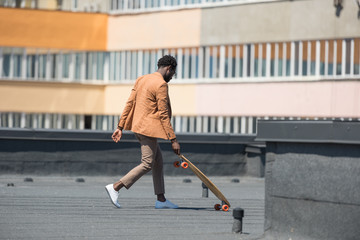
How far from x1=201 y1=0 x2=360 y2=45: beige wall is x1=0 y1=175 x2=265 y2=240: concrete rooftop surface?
24778 mm

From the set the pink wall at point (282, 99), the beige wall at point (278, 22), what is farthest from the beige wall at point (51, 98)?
the beige wall at point (278, 22)

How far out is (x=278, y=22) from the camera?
44.8 metres

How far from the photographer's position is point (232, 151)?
71.1ft

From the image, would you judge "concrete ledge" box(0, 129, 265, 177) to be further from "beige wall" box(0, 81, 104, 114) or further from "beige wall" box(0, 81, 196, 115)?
"beige wall" box(0, 81, 104, 114)

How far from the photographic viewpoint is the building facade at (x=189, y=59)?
43.2m

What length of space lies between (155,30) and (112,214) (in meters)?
37.8

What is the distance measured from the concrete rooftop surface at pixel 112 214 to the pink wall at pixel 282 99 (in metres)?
24.0

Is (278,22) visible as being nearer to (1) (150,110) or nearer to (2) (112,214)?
(1) (150,110)

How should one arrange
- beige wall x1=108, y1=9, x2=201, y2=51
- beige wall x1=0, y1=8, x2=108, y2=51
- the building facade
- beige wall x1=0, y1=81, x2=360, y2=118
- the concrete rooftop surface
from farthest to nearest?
beige wall x1=0, y1=8, x2=108, y2=51, beige wall x1=108, y1=9, x2=201, y2=51, the building facade, beige wall x1=0, y1=81, x2=360, y2=118, the concrete rooftop surface

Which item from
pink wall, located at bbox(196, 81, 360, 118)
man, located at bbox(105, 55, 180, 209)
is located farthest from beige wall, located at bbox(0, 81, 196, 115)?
man, located at bbox(105, 55, 180, 209)

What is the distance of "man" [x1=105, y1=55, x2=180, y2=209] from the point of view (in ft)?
43.3

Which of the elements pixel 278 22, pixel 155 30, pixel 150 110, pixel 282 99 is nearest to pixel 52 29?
pixel 155 30

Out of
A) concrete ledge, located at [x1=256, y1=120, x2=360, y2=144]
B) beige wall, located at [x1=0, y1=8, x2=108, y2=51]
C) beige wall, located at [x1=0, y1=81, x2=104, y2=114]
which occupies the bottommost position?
concrete ledge, located at [x1=256, y1=120, x2=360, y2=144]

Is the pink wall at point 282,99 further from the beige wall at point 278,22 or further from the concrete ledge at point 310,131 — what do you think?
the concrete ledge at point 310,131
